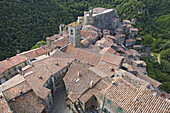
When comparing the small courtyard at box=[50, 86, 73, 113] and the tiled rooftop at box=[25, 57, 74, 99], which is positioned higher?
the tiled rooftop at box=[25, 57, 74, 99]

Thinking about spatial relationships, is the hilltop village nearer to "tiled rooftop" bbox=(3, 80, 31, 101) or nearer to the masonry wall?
"tiled rooftop" bbox=(3, 80, 31, 101)

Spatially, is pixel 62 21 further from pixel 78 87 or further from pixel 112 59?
pixel 78 87

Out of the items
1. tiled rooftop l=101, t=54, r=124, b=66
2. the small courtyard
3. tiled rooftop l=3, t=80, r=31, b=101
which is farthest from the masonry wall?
tiled rooftop l=3, t=80, r=31, b=101

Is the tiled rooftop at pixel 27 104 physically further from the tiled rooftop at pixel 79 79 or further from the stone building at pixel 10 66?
the stone building at pixel 10 66

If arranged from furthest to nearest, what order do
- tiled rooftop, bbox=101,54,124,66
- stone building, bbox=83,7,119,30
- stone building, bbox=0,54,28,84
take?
stone building, bbox=83,7,119,30, stone building, bbox=0,54,28,84, tiled rooftop, bbox=101,54,124,66

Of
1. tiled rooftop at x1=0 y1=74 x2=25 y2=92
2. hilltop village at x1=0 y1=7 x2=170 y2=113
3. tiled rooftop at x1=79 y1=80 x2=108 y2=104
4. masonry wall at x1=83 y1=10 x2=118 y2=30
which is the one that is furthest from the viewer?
masonry wall at x1=83 y1=10 x2=118 y2=30

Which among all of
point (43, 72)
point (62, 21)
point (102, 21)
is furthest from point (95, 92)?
point (62, 21)

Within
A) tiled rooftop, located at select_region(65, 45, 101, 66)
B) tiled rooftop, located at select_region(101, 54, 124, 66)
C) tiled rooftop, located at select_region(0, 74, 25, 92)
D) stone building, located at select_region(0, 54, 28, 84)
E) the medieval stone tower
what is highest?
the medieval stone tower
